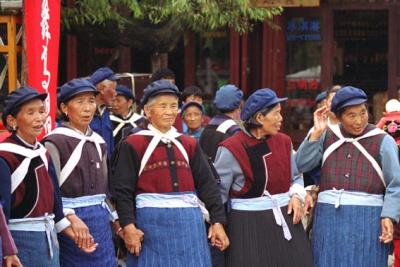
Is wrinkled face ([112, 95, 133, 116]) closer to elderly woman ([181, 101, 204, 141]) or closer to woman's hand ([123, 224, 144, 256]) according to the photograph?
elderly woman ([181, 101, 204, 141])

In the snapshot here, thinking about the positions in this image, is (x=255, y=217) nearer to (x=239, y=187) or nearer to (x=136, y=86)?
(x=239, y=187)

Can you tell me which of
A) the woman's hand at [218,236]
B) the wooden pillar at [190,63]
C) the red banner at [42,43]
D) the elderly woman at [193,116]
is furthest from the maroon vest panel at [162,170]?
the wooden pillar at [190,63]

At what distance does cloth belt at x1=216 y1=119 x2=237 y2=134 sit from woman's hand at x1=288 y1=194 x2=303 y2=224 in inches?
60.5

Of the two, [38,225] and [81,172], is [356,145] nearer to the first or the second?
[81,172]

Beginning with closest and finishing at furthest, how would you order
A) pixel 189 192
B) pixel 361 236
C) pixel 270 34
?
pixel 189 192, pixel 361 236, pixel 270 34

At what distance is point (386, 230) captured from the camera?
23.3 feet

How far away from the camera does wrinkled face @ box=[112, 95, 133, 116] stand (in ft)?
31.8

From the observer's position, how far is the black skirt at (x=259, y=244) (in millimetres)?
7129

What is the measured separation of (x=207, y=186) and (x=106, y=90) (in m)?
2.33

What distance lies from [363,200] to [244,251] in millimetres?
954

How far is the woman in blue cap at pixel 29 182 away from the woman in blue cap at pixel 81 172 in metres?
0.27

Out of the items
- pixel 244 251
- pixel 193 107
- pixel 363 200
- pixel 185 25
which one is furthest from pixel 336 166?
pixel 185 25

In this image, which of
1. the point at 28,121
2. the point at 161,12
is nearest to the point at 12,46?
the point at 161,12

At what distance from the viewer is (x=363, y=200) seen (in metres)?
7.19
